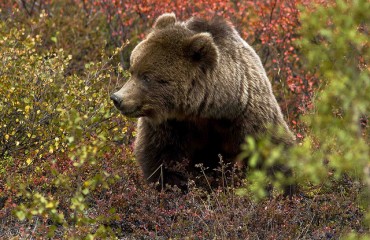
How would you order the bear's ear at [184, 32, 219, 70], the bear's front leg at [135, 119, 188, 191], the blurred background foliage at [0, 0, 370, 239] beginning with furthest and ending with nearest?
the bear's front leg at [135, 119, 188, 191], the bear's ear at [184, 32, 219, 70], the blurred background foliage at [0, 0, 370, 239]

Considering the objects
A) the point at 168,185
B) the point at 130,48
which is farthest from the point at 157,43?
the point at 130,48

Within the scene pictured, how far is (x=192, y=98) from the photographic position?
5117 millimetres

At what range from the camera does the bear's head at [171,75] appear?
16.8 ft

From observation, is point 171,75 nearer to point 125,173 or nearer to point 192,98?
point 192,98

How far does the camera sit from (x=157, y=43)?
518cm

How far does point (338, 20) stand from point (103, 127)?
3213mm

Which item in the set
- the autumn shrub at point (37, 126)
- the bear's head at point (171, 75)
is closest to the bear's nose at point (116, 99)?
the bear's head at point (171, 75)

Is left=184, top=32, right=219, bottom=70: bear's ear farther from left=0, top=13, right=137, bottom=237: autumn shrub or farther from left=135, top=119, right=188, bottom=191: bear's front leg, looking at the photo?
left=0, top=13, right=137, bottom=237: autumn shrub

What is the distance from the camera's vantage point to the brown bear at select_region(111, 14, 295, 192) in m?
5.12

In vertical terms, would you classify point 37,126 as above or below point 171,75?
below

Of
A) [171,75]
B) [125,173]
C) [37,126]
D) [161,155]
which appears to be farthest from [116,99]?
[125,173]

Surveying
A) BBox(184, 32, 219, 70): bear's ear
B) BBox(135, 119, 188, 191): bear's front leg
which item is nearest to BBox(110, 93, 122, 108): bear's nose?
BBox(135, 119, 188, 191): bear's front leg

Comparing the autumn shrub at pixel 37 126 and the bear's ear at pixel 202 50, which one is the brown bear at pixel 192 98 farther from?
the autumn shrub at pixel 37 126

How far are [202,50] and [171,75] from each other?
0.92 ft
